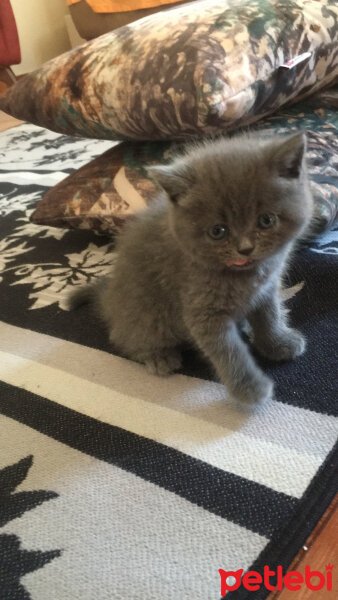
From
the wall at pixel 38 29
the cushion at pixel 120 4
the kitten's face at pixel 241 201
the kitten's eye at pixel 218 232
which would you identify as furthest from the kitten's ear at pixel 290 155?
the wall at pixel 38 29

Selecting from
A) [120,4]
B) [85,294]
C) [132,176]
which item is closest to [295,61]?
[132,176]

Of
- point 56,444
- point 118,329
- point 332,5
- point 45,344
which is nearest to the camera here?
point 56,444

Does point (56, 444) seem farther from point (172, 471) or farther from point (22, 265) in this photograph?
point (22, 265)

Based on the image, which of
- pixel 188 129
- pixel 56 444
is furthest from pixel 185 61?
pixel 56 444

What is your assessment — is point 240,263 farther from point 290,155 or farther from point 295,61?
point 295,61

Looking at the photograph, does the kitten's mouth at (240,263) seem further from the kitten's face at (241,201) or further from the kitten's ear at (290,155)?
the kitten's ear at (290,155)

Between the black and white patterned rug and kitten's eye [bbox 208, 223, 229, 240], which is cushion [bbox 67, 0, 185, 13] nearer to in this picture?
the black and white patterned rug
